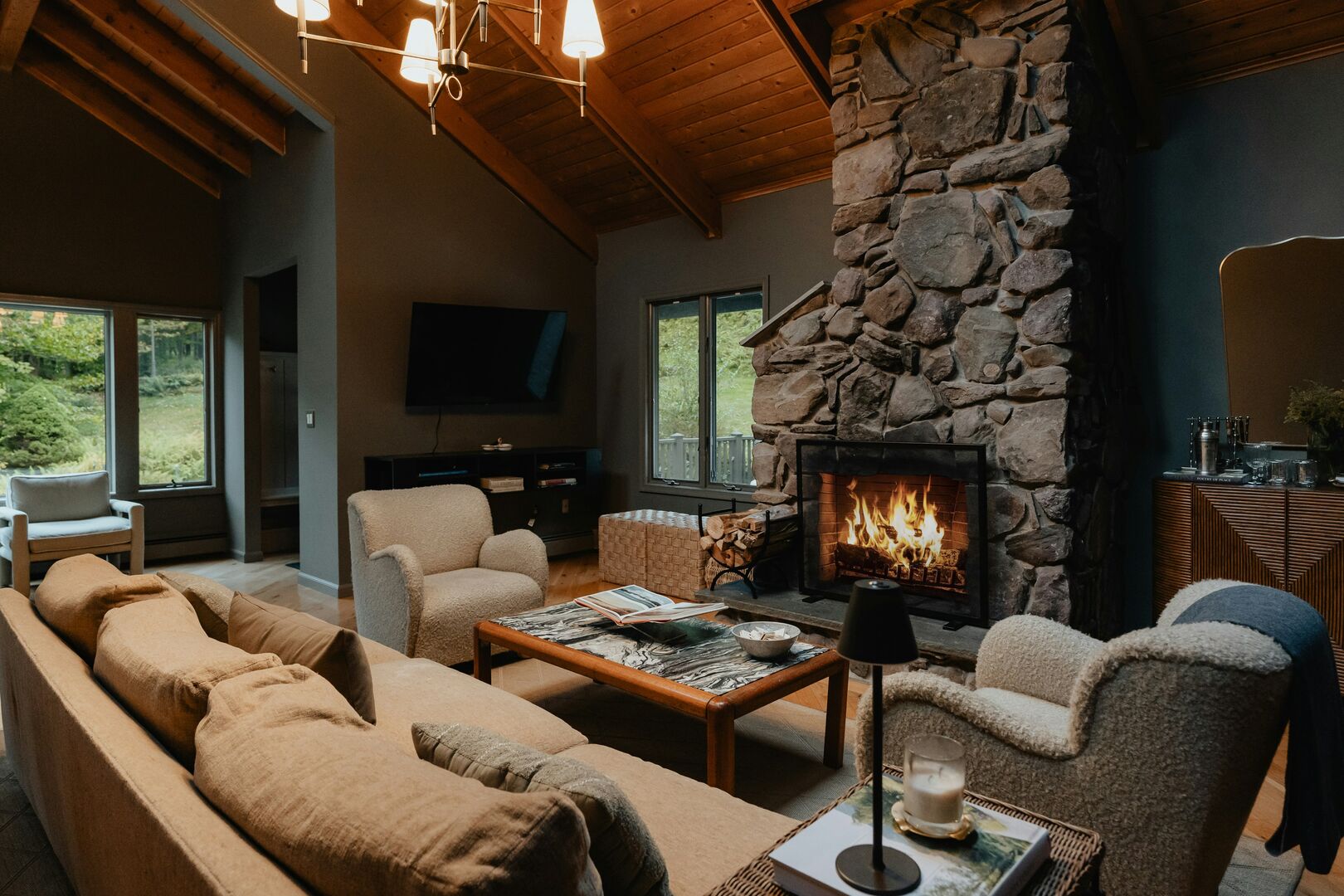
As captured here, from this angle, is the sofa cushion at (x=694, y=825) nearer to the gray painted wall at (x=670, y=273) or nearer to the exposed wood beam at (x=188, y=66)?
the gray painted wall at (x=670, y=273)

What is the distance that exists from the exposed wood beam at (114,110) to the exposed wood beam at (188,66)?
676 millimetres

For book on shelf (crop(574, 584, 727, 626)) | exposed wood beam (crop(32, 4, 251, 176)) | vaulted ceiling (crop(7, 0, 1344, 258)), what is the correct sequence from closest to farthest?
book on shelf (crop(574, 584, 727, 626)) → vaulted ceiling (crop(7, 0, 1344, 258)) → exposed wood beam (crop(32, 4, 251, 176))

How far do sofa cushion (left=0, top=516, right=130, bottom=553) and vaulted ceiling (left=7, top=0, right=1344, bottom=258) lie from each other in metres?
2.75

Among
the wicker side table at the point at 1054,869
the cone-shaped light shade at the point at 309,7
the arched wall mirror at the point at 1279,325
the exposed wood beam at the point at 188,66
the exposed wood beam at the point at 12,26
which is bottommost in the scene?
the wicker side table at the point at 1054,869

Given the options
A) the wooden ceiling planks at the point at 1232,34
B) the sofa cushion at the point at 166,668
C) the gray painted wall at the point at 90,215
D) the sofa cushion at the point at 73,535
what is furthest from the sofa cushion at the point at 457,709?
the gray painted wall at the point at 90,215

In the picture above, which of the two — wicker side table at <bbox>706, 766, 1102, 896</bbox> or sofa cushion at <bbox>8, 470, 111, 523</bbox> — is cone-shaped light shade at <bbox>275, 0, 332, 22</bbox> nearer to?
wicker side table at <bbox>706, 766, 1102, 896</bbox>

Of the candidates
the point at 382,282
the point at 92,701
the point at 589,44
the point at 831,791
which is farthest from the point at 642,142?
the point at 92,701

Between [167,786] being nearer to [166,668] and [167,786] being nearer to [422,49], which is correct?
[166,668]

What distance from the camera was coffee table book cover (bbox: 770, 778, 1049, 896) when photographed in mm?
1141

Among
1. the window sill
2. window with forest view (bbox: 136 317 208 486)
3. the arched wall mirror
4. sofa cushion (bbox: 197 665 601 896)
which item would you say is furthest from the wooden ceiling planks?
window with forest view (bbox: 136 317 208 486)

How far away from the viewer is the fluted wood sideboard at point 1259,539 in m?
2.94

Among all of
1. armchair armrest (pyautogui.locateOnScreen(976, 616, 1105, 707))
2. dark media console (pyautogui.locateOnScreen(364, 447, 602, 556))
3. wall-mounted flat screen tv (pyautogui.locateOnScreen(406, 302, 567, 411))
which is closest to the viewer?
armchair armrest (pyautogui.locateOnScreen(976, 616, 1105, 707))

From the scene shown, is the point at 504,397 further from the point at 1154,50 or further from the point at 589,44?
the point at 1154,50

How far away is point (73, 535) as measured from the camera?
5.04 m
